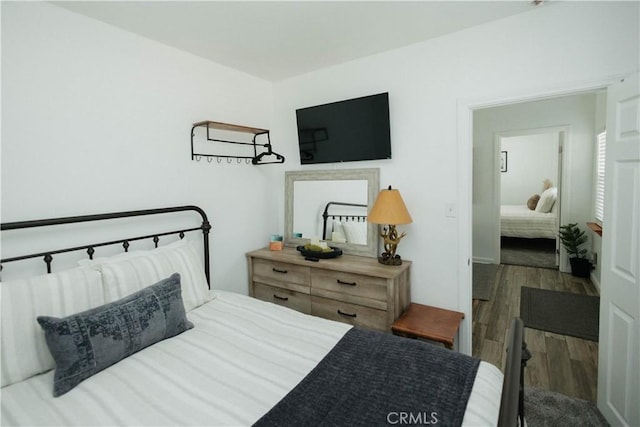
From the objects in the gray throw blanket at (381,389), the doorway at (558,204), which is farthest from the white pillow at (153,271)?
the doorway at (558,204)

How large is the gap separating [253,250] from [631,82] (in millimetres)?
2842

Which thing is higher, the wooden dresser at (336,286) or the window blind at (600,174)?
the window blind at (600,174)

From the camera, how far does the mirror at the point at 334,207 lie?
9.04 feet

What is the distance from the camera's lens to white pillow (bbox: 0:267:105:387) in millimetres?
1307

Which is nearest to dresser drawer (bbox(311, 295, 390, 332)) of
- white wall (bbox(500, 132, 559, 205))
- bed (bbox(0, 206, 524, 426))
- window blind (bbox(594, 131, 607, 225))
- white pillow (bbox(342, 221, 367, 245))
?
white pillow (bbox(342, 221, 367, 245))

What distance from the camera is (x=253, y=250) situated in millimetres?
3109

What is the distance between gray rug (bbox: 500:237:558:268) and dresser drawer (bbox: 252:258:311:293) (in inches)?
163

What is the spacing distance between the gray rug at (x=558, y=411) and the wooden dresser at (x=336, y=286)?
972 mm

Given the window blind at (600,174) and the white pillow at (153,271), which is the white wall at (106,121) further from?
the window blind at (600,174)

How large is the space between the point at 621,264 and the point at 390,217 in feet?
4.25

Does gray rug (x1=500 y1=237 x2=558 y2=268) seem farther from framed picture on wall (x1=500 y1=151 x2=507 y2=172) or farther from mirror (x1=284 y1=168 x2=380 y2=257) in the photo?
mirror (x1=284 y1=168 x2=380 y2=257)

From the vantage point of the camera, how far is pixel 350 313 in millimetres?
2459

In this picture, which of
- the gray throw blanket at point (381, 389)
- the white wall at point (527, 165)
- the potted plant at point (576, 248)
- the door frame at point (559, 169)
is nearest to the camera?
the gray throw blanket at point (381, 389)

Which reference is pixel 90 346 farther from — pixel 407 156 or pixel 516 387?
pixel 407 156
